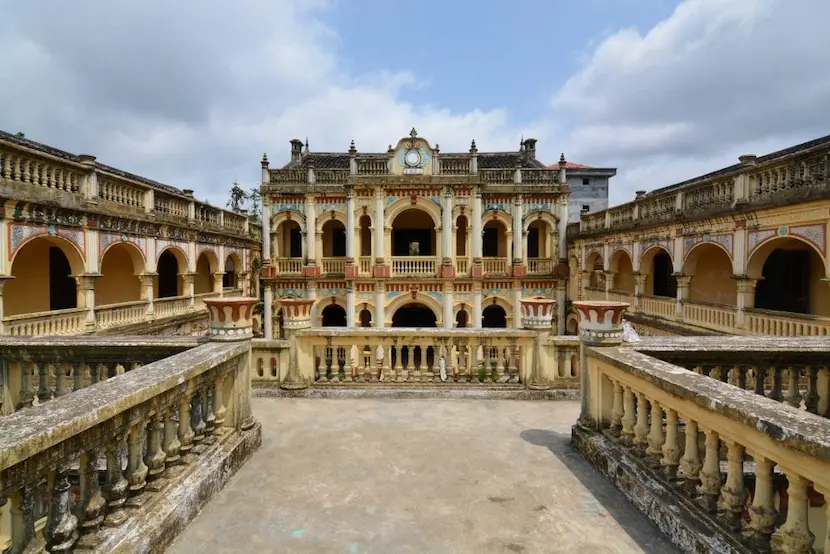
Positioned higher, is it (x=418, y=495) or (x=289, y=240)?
(x=289, y=240)

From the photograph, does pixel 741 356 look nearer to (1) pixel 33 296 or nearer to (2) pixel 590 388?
(2) pixel 590 388

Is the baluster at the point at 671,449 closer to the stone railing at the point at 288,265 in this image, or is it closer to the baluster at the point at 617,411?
the baluster at the point at 617,411

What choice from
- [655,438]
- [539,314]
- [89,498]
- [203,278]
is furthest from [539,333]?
[203,278]

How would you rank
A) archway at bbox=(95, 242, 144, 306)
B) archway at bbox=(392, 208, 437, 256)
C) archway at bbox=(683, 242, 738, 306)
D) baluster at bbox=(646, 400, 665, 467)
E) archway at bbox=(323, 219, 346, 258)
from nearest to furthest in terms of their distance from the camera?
baluster at bbox=(646, 400, 665, 467), archway at bbox=(683, 242, 738, 306), archway at bbox=(95, 242, 144, 306), archway at bbox=(323, 219, 346, 258), archway at bbox=(392, 208, 437, 256)

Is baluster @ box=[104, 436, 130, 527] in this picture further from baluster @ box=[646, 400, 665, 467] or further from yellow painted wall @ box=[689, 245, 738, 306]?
yellow painted wall @ box=[689, 245, 738, 306]

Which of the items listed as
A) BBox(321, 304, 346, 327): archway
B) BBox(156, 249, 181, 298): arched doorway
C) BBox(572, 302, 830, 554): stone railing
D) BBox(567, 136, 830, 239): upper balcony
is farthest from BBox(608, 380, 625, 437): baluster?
BBox(156, 249, 181, 298): arched doorway

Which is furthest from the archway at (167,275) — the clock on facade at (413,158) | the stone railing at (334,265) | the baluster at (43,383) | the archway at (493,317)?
the archway at (493,317)

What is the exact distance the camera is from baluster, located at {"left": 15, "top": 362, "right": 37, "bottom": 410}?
4258 millimetres

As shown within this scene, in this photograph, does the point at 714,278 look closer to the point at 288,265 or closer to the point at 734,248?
the point at 734,248

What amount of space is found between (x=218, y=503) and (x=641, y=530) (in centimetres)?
296

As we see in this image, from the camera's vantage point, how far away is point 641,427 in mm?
3357

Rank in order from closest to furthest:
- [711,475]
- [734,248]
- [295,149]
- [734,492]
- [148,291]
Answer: [734,492], [711,475], [734,248], [148,291], [295,149]

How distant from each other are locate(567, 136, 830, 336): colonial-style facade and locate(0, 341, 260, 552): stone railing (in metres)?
10.6

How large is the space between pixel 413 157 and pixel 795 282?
13593 millimetres
